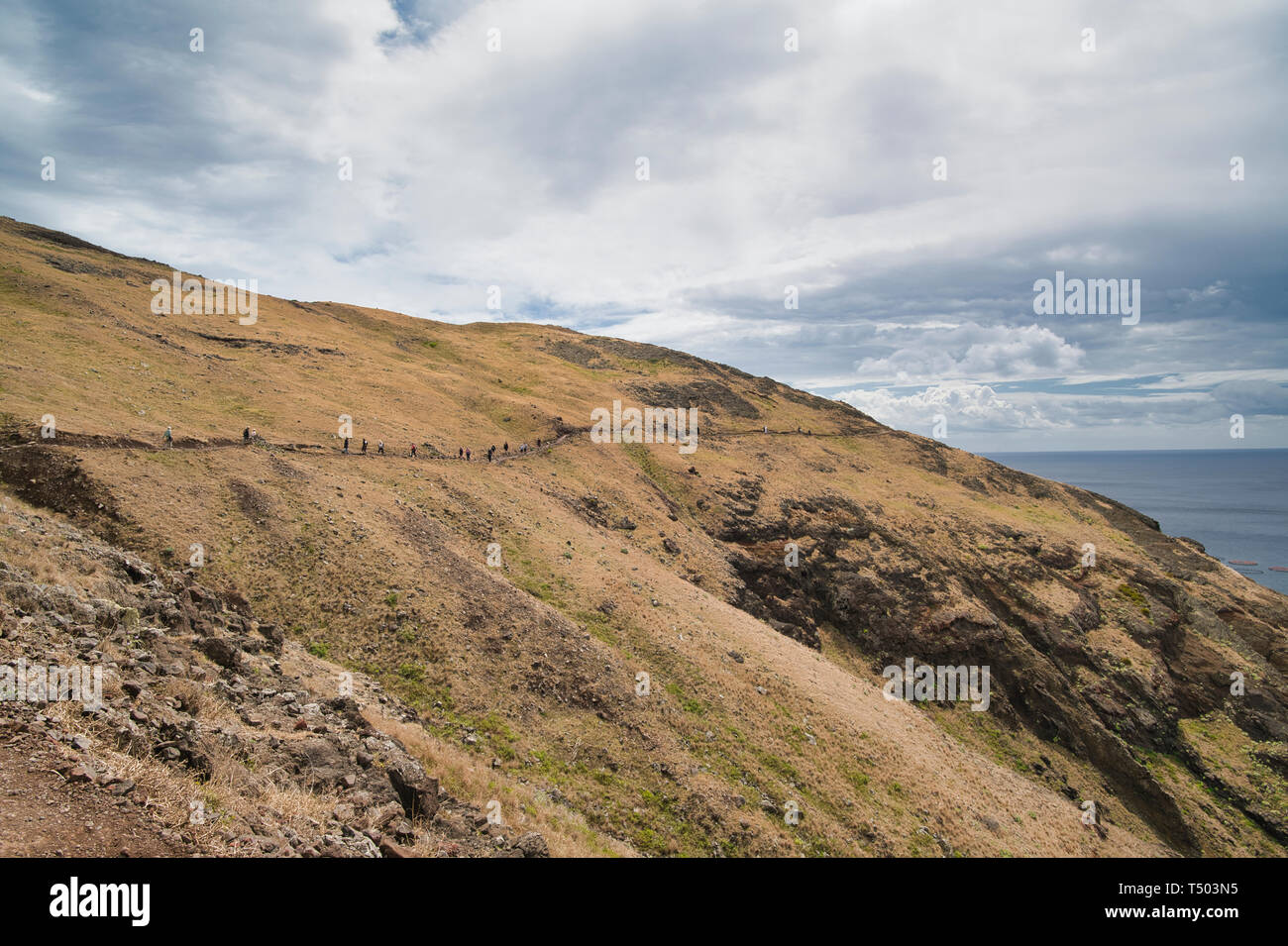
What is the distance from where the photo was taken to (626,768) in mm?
23594

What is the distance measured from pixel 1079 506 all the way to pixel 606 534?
73624mm

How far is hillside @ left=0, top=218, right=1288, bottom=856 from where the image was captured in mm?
23828

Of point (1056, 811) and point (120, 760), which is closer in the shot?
point (120, 760)

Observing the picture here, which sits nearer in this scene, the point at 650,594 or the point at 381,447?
the point at 650,594

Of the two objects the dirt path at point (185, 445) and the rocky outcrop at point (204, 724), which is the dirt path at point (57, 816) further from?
the dirt path at point (185, 445)

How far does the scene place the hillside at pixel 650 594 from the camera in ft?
78.2

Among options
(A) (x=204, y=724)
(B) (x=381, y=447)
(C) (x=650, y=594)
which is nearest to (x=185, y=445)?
(B) (x=381, y=447)

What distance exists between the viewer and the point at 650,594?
3612cm

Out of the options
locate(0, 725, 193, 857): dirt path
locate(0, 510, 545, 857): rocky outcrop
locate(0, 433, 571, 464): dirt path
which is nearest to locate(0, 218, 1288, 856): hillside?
locate(0, 433, 571, 464): dirt path

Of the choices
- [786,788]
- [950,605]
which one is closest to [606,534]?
[786,788]

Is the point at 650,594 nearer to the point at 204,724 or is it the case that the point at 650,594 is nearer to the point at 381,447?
the point at 381,447

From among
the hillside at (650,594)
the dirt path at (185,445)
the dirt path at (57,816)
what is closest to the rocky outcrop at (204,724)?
the dirt path at (57,816)

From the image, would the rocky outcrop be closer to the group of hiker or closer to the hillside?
the hillside

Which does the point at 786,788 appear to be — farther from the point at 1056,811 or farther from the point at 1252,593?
the point at 1252,593
